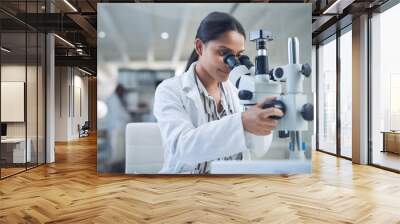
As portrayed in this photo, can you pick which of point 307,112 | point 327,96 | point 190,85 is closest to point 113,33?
point 190,85

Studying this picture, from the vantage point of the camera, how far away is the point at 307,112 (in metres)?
5.86

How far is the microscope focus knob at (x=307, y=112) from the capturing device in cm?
582

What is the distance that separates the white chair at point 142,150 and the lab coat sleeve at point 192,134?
18 cm

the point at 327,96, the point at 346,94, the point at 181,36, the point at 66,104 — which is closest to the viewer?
the point at 181,36

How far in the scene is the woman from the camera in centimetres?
571

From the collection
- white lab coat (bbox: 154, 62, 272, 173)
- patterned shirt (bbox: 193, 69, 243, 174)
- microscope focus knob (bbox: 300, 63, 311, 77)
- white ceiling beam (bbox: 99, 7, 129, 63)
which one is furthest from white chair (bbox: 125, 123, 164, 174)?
microscope focus knob (bbox: 300, 63, 311, 77)

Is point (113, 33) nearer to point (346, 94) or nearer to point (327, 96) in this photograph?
point (346, 94)

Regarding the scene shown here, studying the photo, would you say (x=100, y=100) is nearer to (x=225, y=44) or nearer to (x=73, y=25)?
(x=225, y=44)

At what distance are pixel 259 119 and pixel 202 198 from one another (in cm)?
175

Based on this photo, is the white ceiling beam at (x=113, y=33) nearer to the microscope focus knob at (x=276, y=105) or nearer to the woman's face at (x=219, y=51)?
the woman's face at (x=219, y=51)

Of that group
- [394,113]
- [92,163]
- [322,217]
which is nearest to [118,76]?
[92,163]

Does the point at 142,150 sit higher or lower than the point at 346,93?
lower

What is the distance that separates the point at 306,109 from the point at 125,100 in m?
2.77

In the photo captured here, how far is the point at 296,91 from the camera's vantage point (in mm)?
5715
